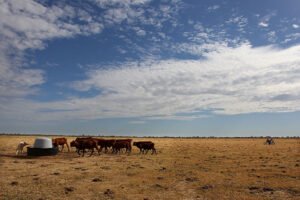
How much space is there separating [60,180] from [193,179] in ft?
22.0

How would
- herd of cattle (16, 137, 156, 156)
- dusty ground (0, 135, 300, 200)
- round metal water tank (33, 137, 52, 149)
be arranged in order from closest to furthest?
dusty ground (0, 135, 300, 200) → round metal water tank (33, 137, 52, 149) → herd of cattle (16, 137, 156, 156)

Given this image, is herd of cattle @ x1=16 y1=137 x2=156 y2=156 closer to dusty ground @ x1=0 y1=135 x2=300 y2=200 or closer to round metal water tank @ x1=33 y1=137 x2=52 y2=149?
round metal water tank @ x1=33 y1=137 x2=52 y2=149

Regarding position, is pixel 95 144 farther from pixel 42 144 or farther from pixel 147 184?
pixel 147 184

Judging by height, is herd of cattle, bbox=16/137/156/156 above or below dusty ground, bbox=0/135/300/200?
above

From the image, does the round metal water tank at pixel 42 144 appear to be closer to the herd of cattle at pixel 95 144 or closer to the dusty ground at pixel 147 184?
the herd of cattle at pixel 95 144

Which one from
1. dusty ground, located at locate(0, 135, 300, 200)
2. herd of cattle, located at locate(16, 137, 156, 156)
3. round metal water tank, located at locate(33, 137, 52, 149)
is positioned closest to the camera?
dusty ground, located at locate(0, 135, 300, 200)

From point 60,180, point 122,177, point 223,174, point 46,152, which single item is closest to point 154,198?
point 122,177

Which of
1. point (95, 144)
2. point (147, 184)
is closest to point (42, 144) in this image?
point (95, 144)

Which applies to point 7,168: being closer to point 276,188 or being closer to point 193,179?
point 193,179

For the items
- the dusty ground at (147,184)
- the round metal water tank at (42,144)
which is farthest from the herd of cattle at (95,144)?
the dusty ground at (147,184)

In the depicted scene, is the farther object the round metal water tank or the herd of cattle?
the herd of cattle

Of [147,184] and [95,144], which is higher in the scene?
[95,144]

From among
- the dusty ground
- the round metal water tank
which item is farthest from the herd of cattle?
the dusty ground

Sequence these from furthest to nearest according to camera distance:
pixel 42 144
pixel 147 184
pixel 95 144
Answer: pixel 95 144 → pixel 42 144 → pixel 147 184
